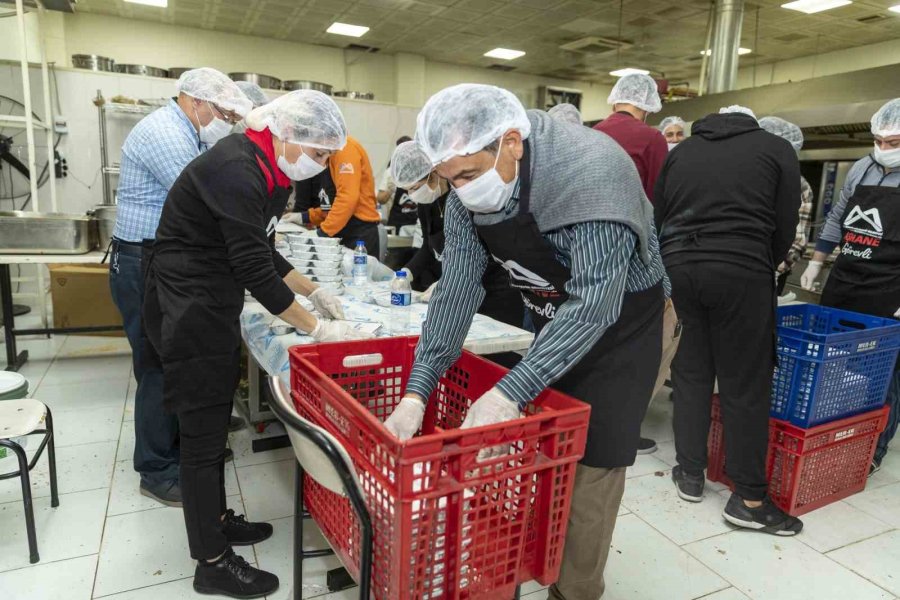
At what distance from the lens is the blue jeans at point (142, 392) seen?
2279 millimetres

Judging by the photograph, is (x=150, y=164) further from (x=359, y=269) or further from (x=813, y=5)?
(x=813, y=5)

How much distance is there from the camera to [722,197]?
2123 mm

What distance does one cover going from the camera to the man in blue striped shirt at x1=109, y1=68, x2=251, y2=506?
7.11 ft

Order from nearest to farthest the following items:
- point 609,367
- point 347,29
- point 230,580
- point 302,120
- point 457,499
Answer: point 457,499 < point 609,367 < point 302,120 < point 230,580 < point 347,29

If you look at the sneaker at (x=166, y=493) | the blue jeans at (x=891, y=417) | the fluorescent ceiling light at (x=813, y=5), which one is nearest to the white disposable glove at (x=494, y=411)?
the sneaker at (x=166, y=493)

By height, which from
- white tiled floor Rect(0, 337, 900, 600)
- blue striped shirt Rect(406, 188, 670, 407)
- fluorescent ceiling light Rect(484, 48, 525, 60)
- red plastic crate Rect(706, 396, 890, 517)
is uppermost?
fluorescent ceiling light Rect(484, 48, 525, 60)

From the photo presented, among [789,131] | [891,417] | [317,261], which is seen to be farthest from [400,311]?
[891,417]

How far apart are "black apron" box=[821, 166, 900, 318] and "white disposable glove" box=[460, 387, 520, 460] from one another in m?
2.40

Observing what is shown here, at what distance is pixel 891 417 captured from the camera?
9.16 feet

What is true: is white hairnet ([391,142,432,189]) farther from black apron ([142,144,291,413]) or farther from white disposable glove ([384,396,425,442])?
white disposable glove ([384,396,425,442])

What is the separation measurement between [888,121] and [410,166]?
207 cm

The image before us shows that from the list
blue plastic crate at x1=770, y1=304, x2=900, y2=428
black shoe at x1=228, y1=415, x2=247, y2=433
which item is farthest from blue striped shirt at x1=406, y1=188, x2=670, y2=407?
black shoe at x1=228, y1=415, x2=247, y2=433

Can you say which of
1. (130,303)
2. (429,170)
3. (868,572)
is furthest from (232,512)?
(868,572)

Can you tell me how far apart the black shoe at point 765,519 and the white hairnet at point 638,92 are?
73.4 inches
